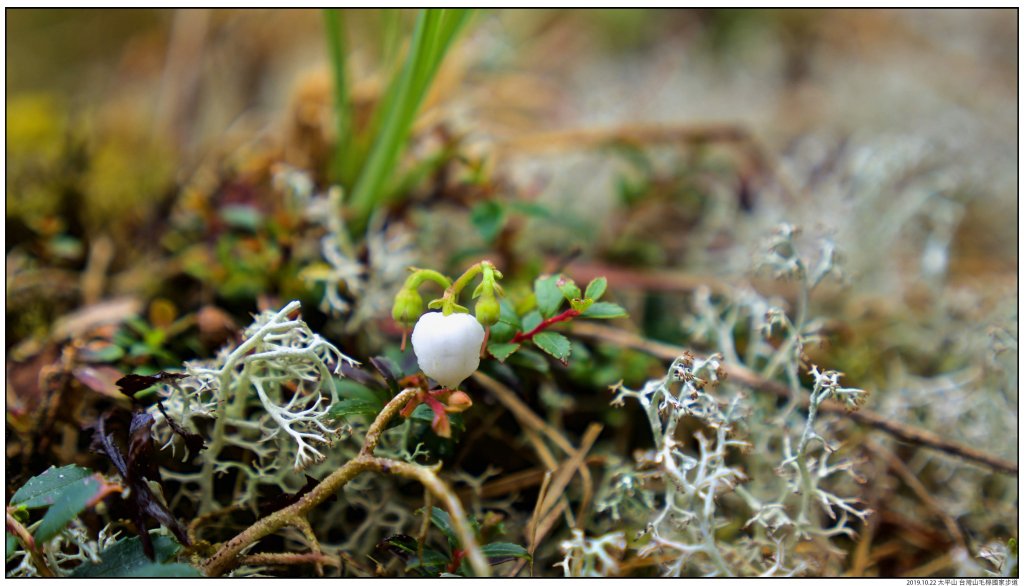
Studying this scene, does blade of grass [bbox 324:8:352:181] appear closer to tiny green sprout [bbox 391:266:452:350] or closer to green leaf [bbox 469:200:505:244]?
green leaf [bbox 469:200:505:244]

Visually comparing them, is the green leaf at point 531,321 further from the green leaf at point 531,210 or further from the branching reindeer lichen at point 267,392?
the green leaf at point 531,210

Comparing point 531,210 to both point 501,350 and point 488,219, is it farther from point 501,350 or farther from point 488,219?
point 501,350

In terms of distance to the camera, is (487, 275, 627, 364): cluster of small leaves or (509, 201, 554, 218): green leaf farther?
(509, 201, 554, 218): green leaf

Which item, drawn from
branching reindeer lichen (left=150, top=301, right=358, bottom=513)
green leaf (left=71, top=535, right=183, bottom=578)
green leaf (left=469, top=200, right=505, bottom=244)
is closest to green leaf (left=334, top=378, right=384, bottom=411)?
branching reindeer lichen (left=150, top=301, right=358, bottom=513)

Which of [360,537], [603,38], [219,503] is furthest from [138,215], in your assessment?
[603,38]

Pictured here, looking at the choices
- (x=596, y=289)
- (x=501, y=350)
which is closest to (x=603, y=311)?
(x=596, y=289)

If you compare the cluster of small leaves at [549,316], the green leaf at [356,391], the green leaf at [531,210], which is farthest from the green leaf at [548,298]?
the green leaf at [531,210]
